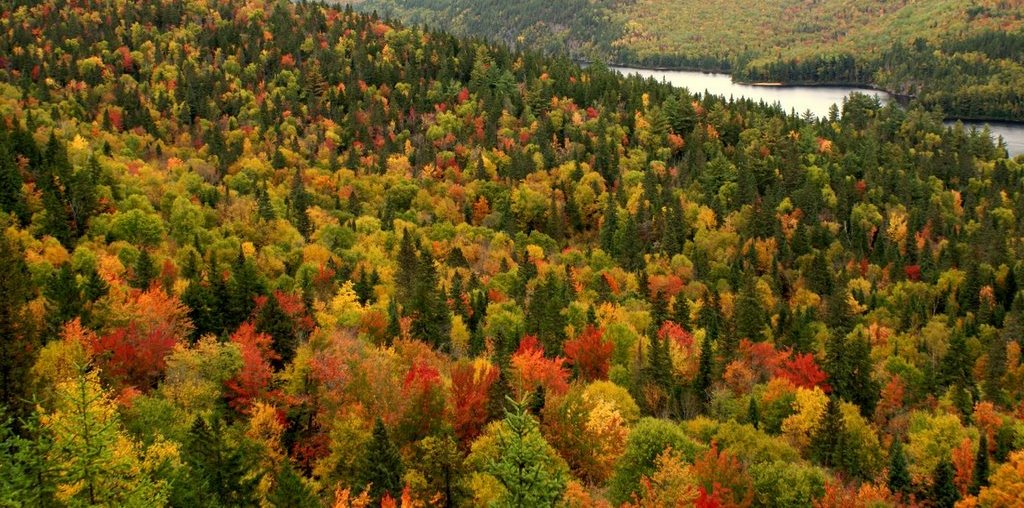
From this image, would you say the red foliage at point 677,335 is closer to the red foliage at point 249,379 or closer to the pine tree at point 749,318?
the pine tree at point 749,318

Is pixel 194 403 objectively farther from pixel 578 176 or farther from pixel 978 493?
pixel 578 176

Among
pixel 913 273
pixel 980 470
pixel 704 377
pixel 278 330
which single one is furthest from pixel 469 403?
pixel 913 273

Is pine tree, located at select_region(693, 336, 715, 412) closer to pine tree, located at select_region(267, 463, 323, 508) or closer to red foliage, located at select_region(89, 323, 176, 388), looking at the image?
red foliage, located at select_region(89, 323, 176, 388)

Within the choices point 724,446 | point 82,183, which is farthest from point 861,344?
point 82,183

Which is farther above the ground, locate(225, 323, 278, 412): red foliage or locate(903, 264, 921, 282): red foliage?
locate(225, 323, 278, 412): red foliage

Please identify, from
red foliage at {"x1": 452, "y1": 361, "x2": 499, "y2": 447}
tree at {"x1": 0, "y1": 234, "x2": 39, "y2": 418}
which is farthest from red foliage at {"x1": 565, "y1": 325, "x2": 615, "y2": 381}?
tree at {"x1": 0, "y1": 234, "x2": 39, "y2": 418}

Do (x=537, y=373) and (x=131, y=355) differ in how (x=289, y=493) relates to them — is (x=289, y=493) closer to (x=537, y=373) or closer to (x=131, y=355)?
(x=131, y=355)

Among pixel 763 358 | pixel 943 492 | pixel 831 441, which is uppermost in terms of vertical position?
pixel 943 492
